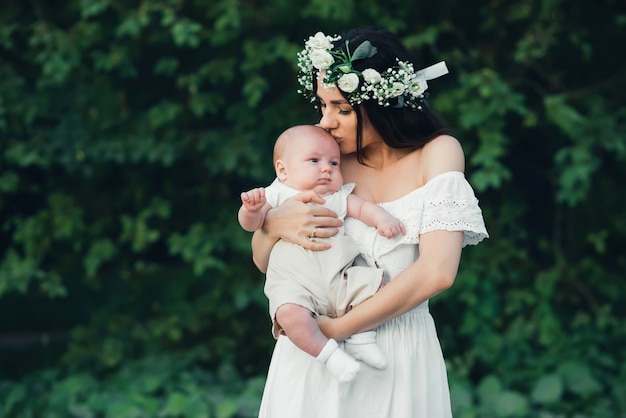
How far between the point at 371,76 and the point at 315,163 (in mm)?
289

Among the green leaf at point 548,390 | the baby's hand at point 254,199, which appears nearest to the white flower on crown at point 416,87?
the baby's hand at point 254,199

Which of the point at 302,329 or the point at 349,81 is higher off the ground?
the point at 349,81

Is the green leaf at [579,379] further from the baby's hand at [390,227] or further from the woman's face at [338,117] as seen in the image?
the woman's face at [338,117]

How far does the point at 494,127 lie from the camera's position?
4.88m

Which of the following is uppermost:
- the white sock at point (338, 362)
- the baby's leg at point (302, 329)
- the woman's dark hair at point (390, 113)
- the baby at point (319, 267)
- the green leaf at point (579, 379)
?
the woman's dark hair at point (390, 113)

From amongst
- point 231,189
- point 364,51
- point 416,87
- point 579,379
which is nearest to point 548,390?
point 579,379

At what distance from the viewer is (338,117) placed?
2.66m

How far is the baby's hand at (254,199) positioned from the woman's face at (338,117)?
28 centimetres

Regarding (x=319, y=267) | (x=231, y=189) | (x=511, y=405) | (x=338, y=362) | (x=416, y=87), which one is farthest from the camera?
(x=231, y=189)

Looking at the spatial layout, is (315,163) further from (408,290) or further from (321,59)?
(408,290)

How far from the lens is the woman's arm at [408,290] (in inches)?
97.7

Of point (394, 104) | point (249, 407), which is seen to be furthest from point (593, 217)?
point (394, 104)

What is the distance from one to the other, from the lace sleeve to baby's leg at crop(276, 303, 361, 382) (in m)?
0.40

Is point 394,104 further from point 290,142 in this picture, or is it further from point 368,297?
point 368,297
